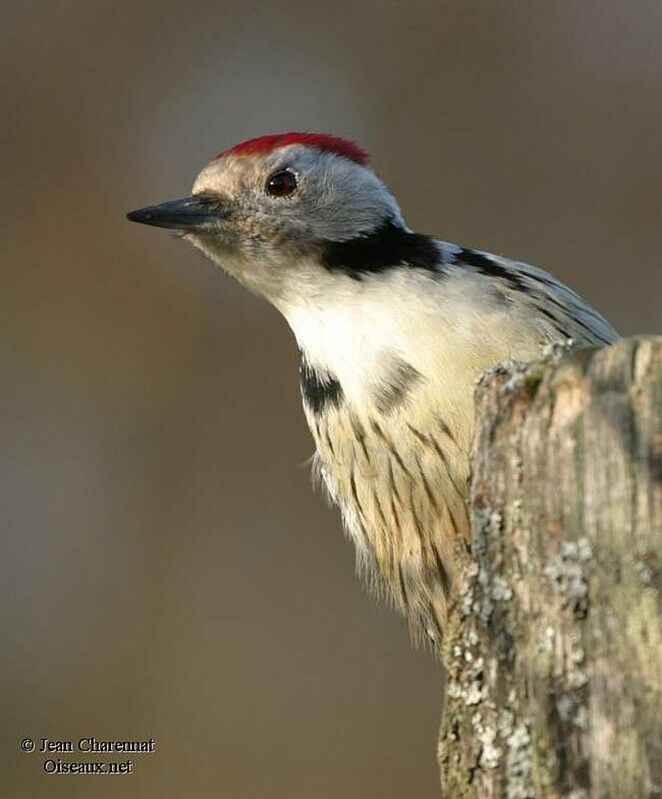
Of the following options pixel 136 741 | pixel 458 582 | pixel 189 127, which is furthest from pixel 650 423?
pixel 189 127

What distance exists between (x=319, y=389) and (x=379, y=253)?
38 centimetres

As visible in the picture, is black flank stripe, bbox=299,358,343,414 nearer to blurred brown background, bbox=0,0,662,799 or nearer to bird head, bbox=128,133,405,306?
bird head, bbox=128,133,405,306

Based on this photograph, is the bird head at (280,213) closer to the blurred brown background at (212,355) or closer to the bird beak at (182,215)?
the bird beak at (182,215)

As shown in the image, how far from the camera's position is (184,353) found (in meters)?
6.61

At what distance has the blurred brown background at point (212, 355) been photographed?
5.88m

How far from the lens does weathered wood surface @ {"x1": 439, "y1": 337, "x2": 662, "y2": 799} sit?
1.59 meters

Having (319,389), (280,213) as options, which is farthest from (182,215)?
(319,389)

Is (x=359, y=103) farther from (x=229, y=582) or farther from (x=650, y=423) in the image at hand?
(x=650, y=423)

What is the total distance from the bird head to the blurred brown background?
9.04 ft

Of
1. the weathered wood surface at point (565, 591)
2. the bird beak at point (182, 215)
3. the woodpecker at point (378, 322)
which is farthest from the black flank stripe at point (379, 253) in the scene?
the weathered wood surface at point (565, 591)

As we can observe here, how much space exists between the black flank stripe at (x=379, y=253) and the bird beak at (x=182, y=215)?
31cm

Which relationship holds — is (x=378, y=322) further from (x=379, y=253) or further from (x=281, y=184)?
(x=281, y=184)

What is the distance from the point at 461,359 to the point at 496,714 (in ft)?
4.41

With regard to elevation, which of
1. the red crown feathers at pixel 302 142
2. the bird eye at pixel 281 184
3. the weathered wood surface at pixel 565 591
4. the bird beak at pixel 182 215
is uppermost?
the red crown feathers at pixel 302 142
